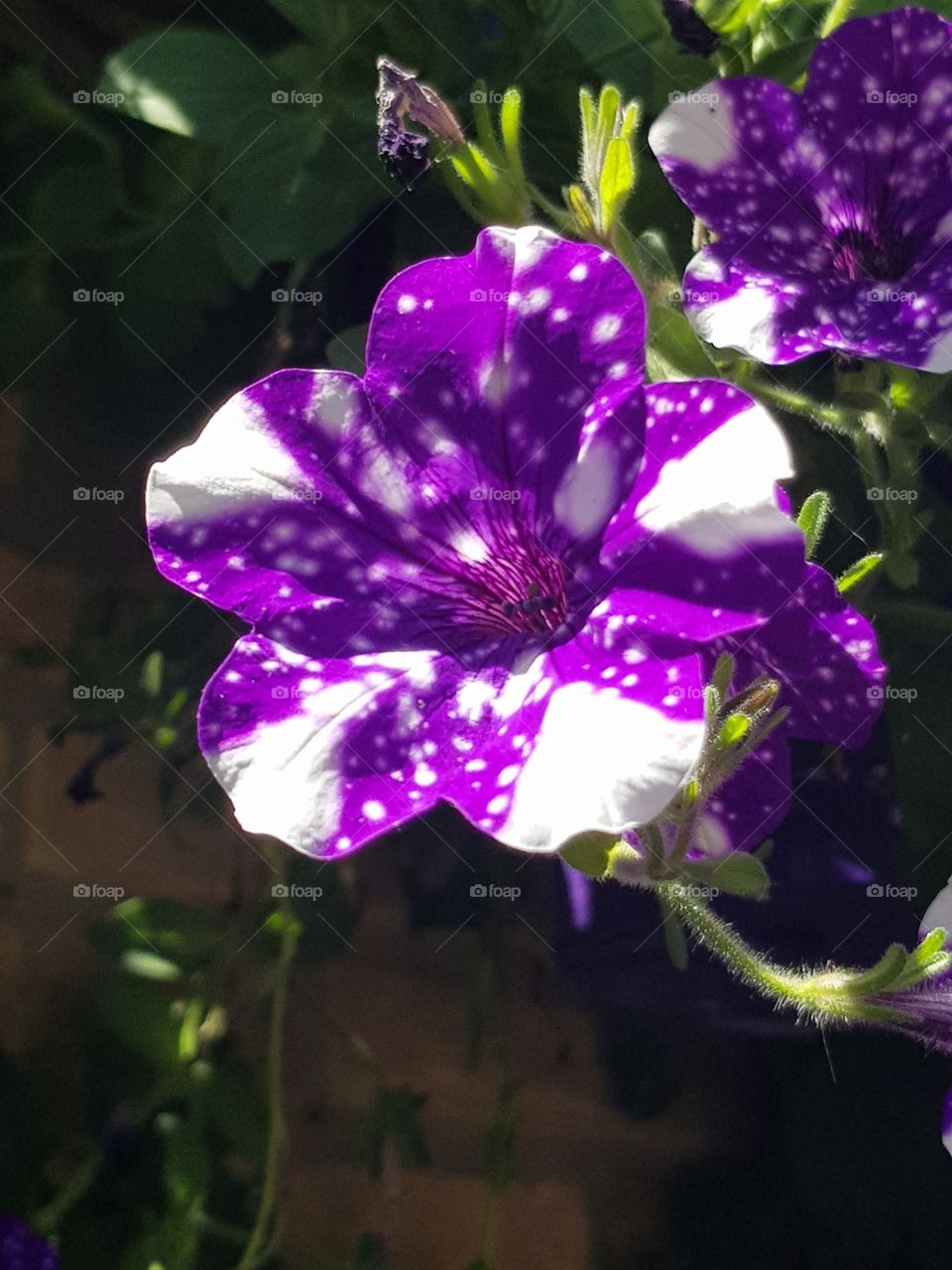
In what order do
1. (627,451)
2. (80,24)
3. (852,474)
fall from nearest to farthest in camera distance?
(627,451) → (852,474) → (80,24)

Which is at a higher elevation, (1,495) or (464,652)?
(464,652)

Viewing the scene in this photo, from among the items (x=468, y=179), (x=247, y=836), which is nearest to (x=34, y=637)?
(x=247, y=836)

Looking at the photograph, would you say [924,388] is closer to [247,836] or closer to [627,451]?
[627,451]

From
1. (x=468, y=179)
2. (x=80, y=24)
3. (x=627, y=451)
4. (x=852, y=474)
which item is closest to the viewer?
(x=627, y=451)

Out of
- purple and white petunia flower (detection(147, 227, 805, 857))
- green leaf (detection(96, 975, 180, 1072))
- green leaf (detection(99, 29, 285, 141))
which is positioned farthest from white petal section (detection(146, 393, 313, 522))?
green leaf (detection(96, 975, 180, 1072))

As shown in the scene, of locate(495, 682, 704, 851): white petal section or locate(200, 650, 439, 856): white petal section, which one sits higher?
locate(495, 682, 704, 851): white petal section

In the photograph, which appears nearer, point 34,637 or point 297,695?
point 297,695

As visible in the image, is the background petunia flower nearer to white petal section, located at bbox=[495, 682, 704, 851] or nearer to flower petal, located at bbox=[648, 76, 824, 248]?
white petal section, located at bbox=[495, 682, 704, 851]

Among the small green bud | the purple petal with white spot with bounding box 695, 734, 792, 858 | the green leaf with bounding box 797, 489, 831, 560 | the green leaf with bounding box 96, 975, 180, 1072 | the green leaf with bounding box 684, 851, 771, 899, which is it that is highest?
the green leaf with bounding box 797, 489, 831, 560
